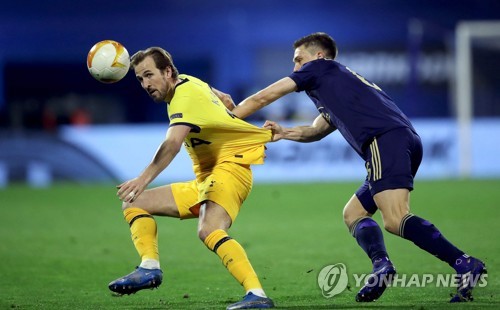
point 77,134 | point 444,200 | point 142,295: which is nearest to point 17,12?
point 77,134

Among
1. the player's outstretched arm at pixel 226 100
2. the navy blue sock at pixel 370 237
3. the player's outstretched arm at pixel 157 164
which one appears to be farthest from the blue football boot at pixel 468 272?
the player's outstretched arm at pixel 226 100

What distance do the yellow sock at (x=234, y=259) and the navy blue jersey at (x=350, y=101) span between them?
4.06ft

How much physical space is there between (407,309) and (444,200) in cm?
933

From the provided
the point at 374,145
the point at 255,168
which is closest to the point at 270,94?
the point at 374,145

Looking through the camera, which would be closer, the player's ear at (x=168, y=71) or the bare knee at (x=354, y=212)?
the player's ear at (x=168, y=71)

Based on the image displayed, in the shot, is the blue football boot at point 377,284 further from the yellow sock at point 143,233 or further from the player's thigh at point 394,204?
the yellow sock at point 143,233

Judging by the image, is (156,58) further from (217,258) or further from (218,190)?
(217,258)

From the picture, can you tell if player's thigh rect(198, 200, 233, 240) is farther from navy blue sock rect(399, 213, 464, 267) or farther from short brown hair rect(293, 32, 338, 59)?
short brown hair rect(293, 32, 338, 59)

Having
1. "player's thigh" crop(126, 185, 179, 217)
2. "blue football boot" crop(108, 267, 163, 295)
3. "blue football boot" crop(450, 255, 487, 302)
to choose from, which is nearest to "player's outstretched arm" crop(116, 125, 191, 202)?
"blue football boot" crop(108, 267, 163, 295)

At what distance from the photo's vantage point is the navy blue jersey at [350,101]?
259 inches

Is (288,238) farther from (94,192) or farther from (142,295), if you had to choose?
(94,192)

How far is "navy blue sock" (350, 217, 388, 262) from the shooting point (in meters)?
6.66

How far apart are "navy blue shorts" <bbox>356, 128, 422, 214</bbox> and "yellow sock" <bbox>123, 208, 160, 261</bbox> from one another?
5.49ft

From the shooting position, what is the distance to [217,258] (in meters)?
9.59
